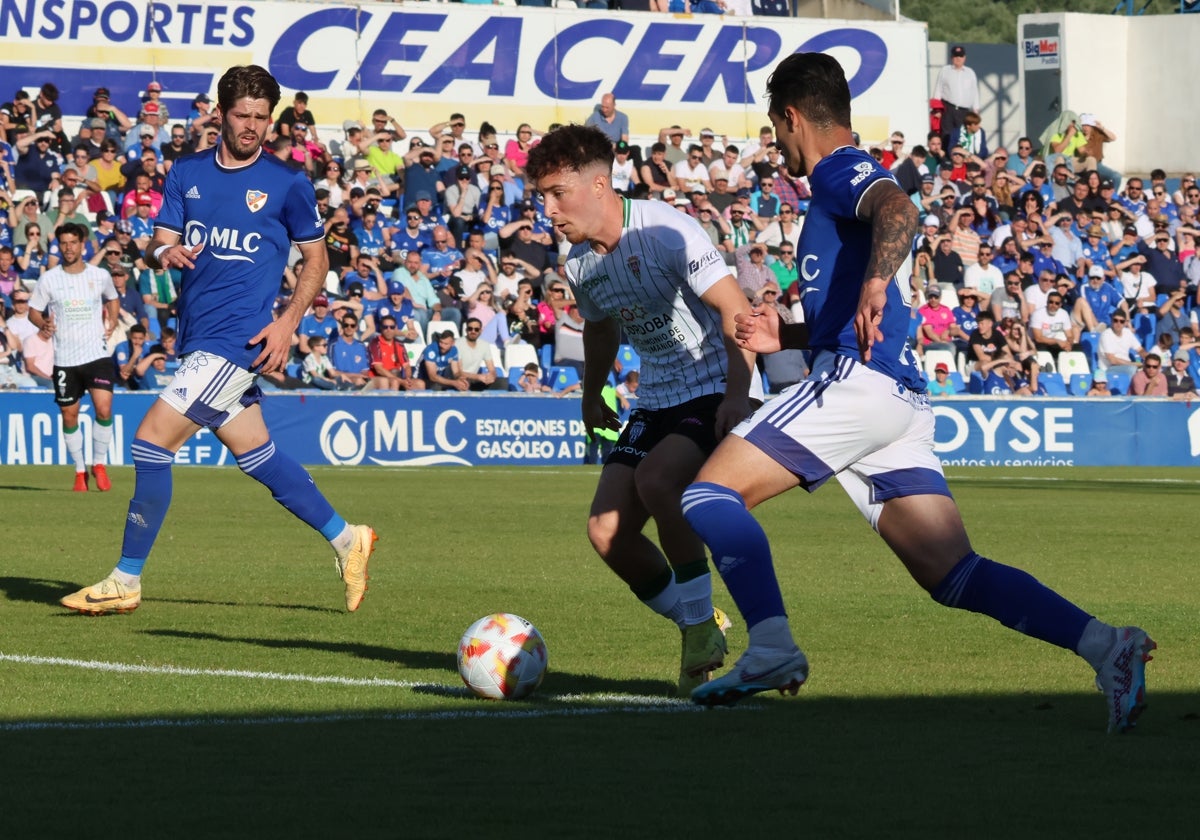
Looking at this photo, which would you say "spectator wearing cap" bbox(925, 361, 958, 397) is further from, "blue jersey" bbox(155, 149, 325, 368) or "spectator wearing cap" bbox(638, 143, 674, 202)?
"blue jersey" bbox(155, 149, 325, 368)

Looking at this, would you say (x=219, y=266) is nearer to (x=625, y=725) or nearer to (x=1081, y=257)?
(x=625, y=725)

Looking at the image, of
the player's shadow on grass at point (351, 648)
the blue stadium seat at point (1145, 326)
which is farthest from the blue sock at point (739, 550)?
the blue stadium seat at point (1145, 326)

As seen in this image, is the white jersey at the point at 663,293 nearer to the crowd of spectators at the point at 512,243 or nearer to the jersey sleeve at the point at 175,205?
the jersey sleeve at the point at 175,205

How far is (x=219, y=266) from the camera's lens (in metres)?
9.46

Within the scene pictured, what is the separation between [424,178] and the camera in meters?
28.8

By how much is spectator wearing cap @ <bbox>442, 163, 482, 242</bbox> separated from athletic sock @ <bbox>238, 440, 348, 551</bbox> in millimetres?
19069

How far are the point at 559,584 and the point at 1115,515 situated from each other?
309 inches

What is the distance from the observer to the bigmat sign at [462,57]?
3036 cm

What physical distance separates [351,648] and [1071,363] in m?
23.1

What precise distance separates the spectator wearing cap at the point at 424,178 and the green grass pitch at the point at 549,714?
52.4ft

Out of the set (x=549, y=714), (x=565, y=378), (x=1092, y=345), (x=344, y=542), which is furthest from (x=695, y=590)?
(x=1092, y=345)

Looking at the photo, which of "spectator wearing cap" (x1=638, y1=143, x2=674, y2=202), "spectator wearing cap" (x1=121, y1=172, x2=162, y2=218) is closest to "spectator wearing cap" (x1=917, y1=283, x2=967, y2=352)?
"spectator wearing cap" (x1=638, y1=143, x2=674, y2=202)

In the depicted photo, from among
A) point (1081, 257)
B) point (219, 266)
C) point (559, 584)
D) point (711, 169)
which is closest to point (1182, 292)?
point (1081, 257)

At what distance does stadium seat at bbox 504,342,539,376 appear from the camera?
2681 cm
